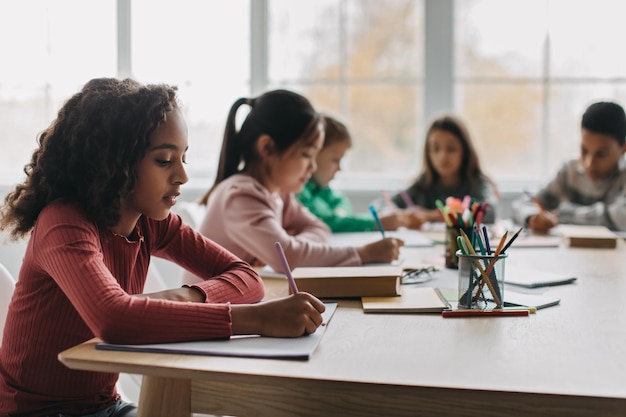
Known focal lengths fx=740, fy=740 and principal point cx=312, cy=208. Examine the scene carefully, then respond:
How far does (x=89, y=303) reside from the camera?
1.00 meters

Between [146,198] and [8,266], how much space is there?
1.51 feet

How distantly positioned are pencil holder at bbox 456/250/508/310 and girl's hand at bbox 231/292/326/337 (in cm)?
30

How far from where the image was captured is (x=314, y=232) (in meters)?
2.20

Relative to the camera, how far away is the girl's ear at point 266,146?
6.45 ft

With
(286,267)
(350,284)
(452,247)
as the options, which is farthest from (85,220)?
(452,247)

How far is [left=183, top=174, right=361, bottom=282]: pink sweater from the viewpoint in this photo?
1649mm

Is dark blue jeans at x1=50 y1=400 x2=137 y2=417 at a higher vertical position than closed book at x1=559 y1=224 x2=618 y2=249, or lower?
lower

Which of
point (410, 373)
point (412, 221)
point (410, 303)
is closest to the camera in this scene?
point (410, 373)

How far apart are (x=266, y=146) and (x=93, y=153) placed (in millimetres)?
817

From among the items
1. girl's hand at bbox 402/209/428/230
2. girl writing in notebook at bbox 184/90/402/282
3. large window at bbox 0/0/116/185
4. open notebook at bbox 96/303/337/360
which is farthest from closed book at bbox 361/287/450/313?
large window at bbox 0/0/116/185

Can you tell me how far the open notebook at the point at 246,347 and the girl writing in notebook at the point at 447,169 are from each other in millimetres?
2234

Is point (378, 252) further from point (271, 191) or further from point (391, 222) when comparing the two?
point (391, 222)

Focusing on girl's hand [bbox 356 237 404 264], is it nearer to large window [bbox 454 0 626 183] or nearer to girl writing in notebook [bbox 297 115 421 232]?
girl writing in notebook [bbox 297 115 421 232]

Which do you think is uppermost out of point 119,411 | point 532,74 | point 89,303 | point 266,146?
point 532,74
